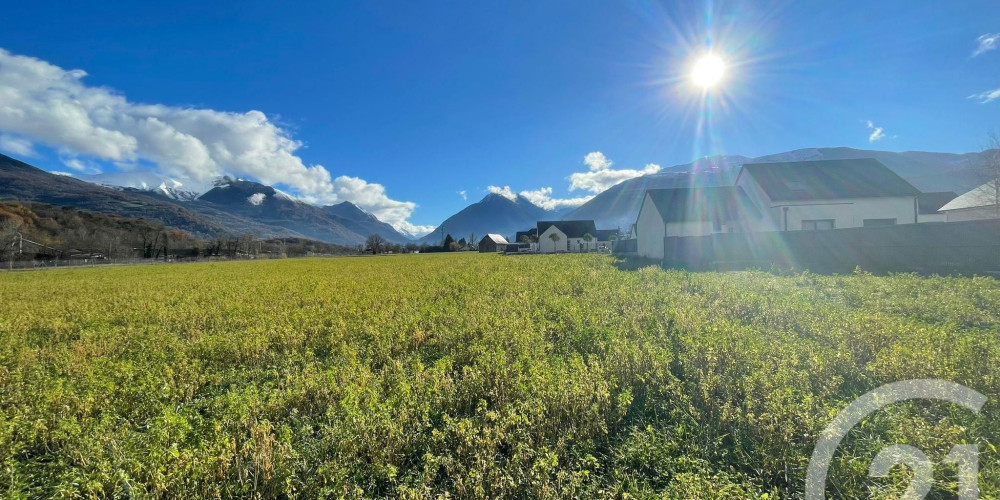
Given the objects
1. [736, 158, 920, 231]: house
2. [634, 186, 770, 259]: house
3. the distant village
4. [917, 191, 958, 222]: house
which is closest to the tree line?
[634, 186, 770, 259]: house

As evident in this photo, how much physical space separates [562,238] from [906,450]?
64266 mm

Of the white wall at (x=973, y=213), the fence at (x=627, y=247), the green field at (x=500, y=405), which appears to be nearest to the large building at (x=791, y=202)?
the white wall at (x=973, y=213)

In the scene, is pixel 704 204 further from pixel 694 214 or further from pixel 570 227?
pixel 570 227

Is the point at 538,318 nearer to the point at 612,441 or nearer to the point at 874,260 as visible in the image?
the point at 612,441

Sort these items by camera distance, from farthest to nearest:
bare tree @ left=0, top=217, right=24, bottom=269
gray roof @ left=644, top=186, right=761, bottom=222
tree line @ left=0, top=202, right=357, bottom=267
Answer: tree line @ left=0, top=202, right=357, bottom=267 < bare tree @ left=0, top=217, right=24, bottom=269 < gray roof @ left=644, top=186, right=761, bottom=222

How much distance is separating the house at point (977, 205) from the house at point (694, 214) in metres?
15.7

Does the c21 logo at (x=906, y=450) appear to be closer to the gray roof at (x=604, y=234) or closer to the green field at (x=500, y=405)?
the green field at (x=500, y=405)

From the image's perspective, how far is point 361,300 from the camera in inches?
411

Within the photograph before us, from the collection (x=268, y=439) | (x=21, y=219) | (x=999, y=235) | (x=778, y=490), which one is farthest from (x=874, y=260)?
(x=21, y=219)

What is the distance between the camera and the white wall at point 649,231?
29.1 meters

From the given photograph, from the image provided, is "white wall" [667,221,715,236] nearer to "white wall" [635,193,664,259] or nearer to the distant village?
the distant village

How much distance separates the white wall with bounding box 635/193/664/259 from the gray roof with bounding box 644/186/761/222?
0.70 m

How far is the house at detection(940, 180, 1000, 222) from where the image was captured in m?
26.9

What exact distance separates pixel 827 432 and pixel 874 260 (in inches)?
644
